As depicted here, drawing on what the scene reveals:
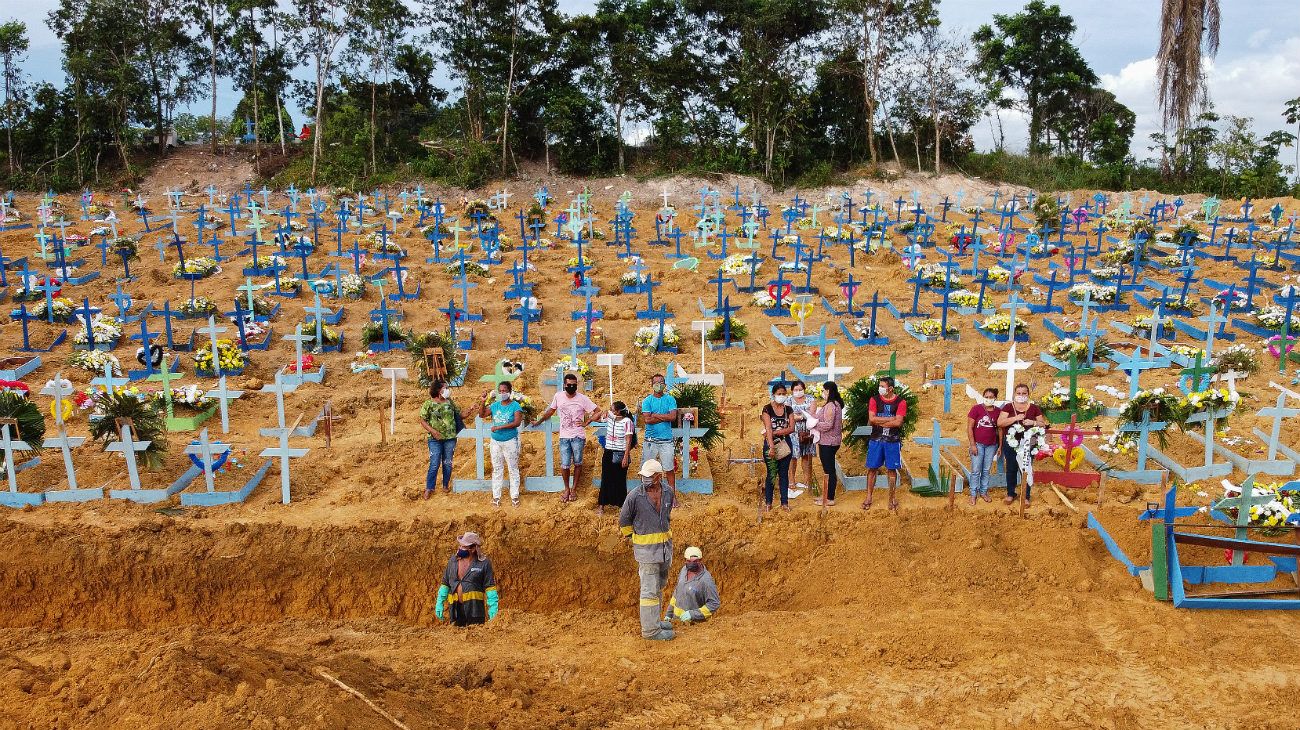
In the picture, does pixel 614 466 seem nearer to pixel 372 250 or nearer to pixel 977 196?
pixel 372 250

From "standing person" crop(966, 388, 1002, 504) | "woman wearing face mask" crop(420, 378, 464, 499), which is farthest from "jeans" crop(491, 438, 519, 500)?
"standing person" crop(966, 388, 1002, 504)

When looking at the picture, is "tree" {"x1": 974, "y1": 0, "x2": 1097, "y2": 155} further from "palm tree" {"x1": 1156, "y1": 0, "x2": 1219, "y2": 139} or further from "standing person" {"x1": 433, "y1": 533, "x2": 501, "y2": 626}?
"standing person" {"x1": 433, "y1": 533, "x2": 501, "y2": 626}

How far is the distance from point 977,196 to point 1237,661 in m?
28.7

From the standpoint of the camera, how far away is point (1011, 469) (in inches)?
371

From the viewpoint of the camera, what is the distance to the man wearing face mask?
7234 mm

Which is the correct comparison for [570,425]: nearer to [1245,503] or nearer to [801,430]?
[801,430]

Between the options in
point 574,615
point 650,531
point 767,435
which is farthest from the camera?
point 767,435

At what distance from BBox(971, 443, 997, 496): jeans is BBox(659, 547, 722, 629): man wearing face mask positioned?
3.67 metres

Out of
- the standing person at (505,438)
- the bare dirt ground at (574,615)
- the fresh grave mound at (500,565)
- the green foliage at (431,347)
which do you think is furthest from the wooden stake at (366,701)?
the green foliage at (431,347)

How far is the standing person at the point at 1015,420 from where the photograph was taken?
906cm

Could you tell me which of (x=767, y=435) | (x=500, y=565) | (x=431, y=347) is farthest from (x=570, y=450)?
(x=431, y=347)

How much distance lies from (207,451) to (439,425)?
2500 millimetres

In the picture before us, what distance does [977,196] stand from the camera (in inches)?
1289

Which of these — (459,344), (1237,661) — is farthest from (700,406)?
(459,344)
